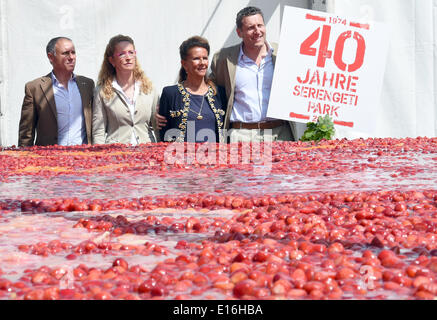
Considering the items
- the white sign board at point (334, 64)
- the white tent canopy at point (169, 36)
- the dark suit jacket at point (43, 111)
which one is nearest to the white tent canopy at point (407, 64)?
the white tent canopy at point (169, 36)

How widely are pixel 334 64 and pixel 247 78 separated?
1.07 metres

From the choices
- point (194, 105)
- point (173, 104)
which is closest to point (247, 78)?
point (194, 105)

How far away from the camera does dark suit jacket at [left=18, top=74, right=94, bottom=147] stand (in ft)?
17.8

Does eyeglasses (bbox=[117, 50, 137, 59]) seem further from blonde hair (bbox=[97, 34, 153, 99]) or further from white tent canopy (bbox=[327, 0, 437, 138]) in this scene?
white tent canopy (bbox=[327, 0, 437, 138])

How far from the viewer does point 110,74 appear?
5.32 metres

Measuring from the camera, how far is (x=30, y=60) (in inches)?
273

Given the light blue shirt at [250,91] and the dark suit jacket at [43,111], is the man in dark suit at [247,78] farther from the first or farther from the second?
the dark suit jacket at [43,111]

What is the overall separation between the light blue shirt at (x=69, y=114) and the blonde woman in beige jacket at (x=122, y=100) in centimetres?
22

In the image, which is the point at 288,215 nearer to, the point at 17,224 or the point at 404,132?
the point at 17,224

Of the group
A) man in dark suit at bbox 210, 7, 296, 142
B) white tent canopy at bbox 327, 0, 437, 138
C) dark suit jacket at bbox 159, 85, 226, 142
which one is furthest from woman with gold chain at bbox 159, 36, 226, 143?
white tent canopy at bbox 327, 0, 437, 138

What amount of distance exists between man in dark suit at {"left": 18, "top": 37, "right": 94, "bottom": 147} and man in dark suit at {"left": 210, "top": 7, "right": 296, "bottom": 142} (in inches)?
50.6

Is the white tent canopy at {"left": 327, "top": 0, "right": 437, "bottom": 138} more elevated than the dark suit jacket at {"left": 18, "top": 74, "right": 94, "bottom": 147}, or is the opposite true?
the white tent canopy at {"left": 327, "top": 0, "right": 437, "bottom": 138}

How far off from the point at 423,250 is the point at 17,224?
1548mm
